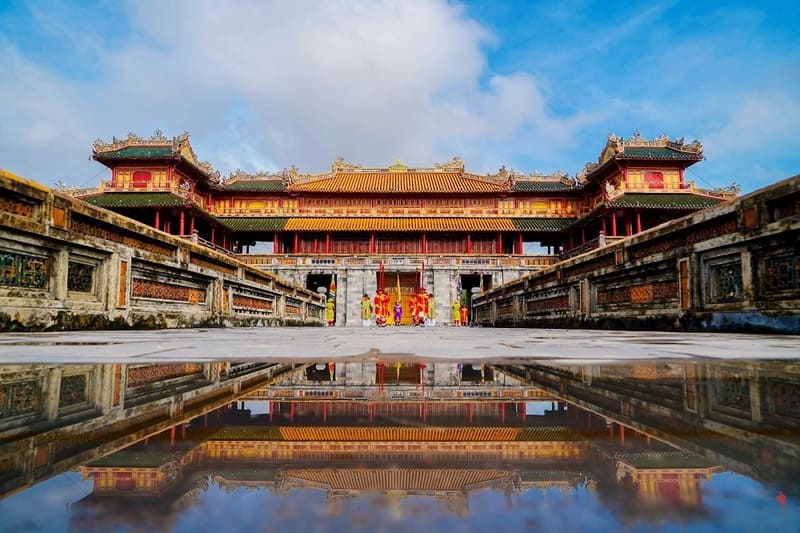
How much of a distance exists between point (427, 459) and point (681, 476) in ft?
1.11

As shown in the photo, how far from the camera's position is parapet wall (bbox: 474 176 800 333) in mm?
4777

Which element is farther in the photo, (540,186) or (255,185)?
(255,185)

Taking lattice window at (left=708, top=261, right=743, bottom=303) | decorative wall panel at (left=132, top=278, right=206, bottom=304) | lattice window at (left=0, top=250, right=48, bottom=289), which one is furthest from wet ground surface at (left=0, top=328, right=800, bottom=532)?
decorative wall panel at (left=132, top=278, right=206, bottom=304)

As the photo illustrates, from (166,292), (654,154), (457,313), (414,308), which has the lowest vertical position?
(457,313)

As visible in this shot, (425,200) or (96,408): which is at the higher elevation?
(425,200)

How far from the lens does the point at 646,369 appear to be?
1.75 m

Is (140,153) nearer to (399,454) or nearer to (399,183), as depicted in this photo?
(399,183)

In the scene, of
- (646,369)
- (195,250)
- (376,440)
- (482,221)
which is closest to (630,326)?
(646,369)

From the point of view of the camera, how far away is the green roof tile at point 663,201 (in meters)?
23.6

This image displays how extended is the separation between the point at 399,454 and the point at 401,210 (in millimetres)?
29452

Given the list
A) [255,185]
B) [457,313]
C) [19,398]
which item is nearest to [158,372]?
[19,398]

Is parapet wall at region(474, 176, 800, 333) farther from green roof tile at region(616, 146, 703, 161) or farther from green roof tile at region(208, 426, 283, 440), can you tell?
green roof tile at region(616, 146, 703, 161)

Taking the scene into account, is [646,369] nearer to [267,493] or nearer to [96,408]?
[267,493]

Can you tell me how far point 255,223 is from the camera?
29.2 metres
